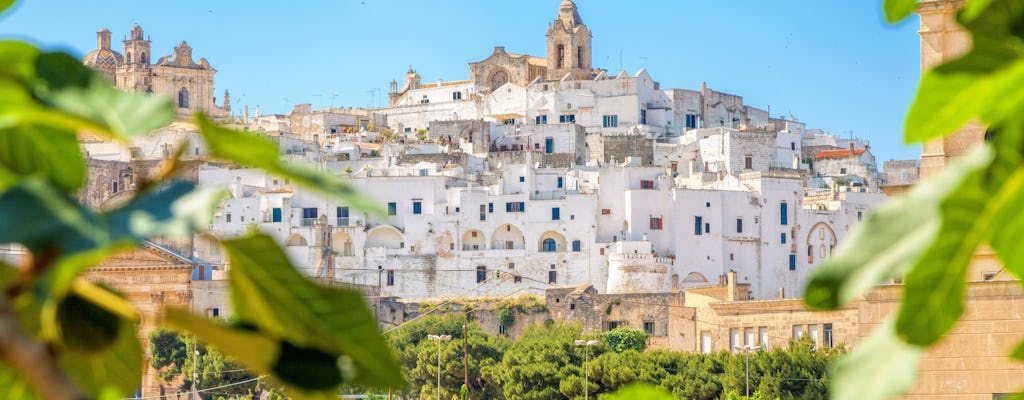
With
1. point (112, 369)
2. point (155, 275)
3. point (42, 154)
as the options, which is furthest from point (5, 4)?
point (155, 275)

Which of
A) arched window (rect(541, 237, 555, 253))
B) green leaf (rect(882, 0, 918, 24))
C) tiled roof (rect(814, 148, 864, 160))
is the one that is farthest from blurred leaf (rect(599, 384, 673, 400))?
tiled roof (rect(814, 148, 864, 160))

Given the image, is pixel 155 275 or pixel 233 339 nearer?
pixel 233 339

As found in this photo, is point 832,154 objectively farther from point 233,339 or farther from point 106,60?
point 233,339

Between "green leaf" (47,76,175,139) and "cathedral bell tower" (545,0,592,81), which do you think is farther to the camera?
"cathedral bell tower" (545,0,592,81)

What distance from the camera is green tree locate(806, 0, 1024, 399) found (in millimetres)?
688

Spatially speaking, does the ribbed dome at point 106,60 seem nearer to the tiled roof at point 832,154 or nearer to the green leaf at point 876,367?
the tiled roof at point 832,154

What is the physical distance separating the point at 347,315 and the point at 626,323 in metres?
45.4

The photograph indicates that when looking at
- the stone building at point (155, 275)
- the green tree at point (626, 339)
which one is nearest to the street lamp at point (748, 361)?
the green tree at point (626, 339)

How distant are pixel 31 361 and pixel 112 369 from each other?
0.29m

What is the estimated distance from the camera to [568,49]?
70.3 metres

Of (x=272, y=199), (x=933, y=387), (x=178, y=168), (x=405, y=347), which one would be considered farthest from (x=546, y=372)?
(x=178, y=168)

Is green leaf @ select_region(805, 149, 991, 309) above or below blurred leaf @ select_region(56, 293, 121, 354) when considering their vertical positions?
above

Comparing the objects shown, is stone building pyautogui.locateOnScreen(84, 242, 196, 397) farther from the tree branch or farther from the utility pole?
the tree branch

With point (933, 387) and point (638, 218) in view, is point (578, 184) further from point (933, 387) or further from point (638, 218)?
point (933, 387)
